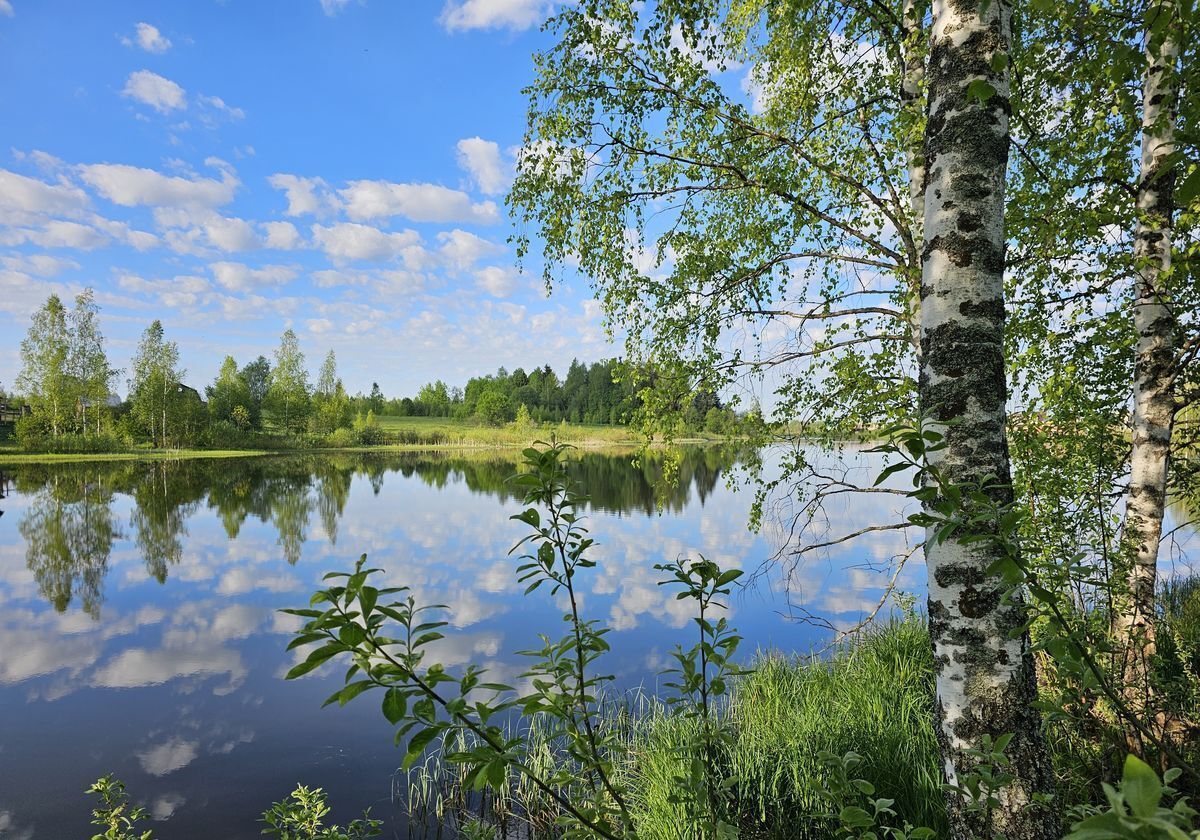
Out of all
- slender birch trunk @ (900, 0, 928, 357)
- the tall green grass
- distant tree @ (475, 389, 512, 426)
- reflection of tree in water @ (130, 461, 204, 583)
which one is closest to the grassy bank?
distant tree @ (475, 389, 512, 426)

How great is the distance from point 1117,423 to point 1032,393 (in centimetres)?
63

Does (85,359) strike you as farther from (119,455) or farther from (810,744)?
(810,744)

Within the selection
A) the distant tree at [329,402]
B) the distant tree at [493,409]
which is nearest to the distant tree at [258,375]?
the distant tree at [329,402]

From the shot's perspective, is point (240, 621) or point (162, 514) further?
point (162, 514)

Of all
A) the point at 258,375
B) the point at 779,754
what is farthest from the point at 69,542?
the point at 258,375

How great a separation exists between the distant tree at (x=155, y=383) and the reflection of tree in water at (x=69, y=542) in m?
23.1

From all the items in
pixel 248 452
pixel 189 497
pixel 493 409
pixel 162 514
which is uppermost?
pixel 493 409

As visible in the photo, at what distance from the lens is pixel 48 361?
3922cm

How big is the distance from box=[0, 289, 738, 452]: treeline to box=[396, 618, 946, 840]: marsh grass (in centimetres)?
1293

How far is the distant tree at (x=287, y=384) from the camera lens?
193 ft

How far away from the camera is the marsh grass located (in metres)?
3.87

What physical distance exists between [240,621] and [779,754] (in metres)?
10.5

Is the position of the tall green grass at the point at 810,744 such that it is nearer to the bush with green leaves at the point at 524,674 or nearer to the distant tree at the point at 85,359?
the bush with green leaves at the point at 524,674

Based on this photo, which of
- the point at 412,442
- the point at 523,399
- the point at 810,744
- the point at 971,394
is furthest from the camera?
the point at 523,399
